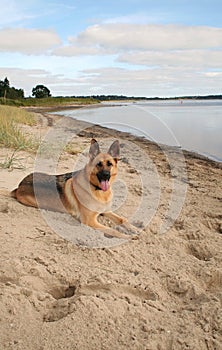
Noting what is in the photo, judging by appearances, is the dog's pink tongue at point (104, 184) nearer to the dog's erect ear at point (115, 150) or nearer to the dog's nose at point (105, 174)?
the dog's nose at point (105, 174)

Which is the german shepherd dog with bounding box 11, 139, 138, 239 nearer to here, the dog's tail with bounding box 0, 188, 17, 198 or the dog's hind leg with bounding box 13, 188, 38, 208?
the dog's hind leg with bounding box 13, 188, 38, 208

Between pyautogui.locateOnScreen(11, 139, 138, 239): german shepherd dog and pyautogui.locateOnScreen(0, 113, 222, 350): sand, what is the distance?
6.4 inches

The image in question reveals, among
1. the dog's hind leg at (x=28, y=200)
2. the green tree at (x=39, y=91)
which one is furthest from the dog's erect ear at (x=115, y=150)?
the green tree at (x=39, y=91)

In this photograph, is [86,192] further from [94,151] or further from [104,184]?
[94,151]

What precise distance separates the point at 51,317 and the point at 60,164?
5.77m

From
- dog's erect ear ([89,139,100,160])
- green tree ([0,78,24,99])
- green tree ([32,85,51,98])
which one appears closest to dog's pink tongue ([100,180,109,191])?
dog's erect ear ([89,139,100,160])

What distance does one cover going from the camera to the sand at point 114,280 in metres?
2.84

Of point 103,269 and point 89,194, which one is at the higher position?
point 89,194

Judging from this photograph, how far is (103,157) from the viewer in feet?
17.1

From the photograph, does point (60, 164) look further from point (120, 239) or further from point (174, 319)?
point (174, 319)

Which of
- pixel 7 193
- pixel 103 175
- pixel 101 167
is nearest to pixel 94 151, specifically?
pixel 101 167

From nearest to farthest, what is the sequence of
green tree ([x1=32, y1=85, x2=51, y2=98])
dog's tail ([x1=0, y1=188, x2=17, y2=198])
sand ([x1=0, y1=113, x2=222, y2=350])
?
sand ([x1=0, y1=113, x2=222, y2=350]) → dog's tail ([x1=0, y1=188, x2=17, y2=198]) → green tree ([x1=32, y1=85, x2=51, y2=98])

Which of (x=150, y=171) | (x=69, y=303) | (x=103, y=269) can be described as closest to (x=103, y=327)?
(x=69, y=303)

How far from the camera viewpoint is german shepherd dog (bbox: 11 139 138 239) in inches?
202
